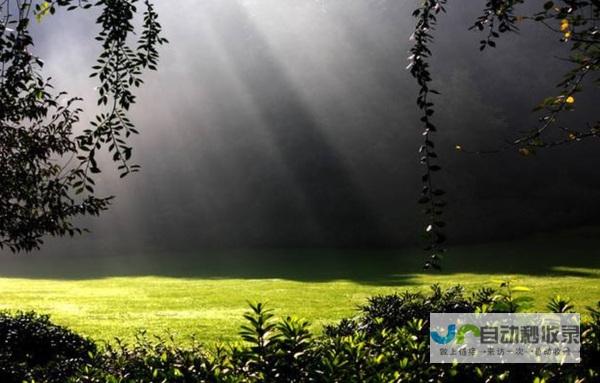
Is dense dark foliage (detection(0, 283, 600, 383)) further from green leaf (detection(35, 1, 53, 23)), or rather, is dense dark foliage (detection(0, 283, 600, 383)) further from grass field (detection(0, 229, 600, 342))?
grass field (detection(0, 229, 600, 342))

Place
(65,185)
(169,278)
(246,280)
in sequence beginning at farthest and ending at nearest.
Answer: (169,278)
(246,280)
(65,185)

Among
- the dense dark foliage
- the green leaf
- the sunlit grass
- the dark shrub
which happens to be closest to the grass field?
the sunlit grass

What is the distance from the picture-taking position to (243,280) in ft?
75.0

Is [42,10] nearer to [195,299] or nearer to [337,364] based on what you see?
[337,364]

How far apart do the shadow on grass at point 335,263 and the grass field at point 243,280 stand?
0.15 ft

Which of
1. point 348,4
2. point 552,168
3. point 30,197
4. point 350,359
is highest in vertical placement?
point 348,4

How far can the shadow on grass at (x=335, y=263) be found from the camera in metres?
23.7

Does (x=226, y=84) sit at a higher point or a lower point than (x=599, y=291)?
higher

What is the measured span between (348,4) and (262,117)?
347 inches

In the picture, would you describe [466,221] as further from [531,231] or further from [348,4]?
[348,4]

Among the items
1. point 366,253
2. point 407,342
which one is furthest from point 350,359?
point 366,253

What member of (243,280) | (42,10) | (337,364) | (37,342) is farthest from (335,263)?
(337,364)

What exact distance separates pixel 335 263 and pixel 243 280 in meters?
6.45

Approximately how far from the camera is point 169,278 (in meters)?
24.8
